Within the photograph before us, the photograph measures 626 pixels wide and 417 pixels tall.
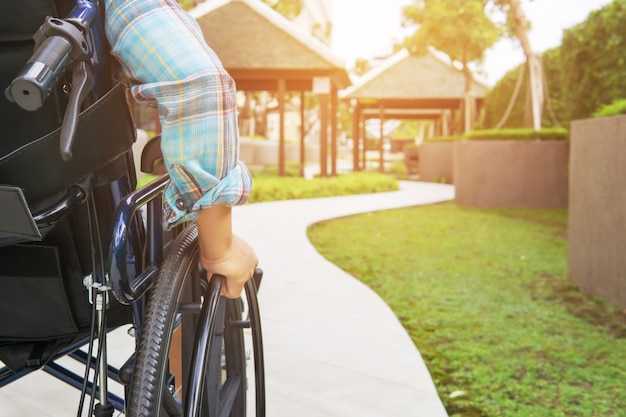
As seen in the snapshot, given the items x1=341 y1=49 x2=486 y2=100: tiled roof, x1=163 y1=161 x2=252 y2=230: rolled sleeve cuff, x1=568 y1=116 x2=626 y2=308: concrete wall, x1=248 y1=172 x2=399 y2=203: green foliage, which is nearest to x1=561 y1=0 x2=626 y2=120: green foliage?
x1=248 y1=172 x2=399 y2=203: green foliage

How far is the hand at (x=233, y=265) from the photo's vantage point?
1.38 m

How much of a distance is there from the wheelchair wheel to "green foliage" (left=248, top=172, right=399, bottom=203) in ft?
37.2

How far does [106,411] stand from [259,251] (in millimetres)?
5334

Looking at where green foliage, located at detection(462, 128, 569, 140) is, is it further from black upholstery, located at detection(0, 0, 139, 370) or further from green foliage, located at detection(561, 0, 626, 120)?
black upholstery, located at detection(0, 0, 139, 370)

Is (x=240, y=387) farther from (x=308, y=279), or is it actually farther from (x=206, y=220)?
(x=308, y=279)

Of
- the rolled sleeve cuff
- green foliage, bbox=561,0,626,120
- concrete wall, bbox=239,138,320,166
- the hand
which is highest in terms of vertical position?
green foliage, bbox=561,0,626,120

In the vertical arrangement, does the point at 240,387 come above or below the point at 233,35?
below

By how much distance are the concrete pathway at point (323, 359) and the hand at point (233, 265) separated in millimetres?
1214

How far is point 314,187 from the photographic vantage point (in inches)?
588

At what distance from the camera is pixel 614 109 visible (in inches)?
215

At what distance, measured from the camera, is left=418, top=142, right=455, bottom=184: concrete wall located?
68.2ft

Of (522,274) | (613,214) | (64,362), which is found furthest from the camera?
(522,274)

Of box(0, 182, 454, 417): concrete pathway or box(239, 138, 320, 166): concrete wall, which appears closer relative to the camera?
box(0, 182, 454, 417): concrete pathway

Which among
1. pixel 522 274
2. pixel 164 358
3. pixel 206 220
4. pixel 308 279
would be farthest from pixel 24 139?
pixel 522 274
